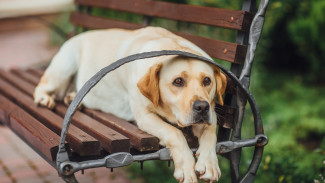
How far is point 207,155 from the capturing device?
8.14 ft

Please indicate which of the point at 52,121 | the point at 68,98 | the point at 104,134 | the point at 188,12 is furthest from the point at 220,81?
the point at 68,98

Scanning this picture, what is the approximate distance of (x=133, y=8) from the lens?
4016 millimetres

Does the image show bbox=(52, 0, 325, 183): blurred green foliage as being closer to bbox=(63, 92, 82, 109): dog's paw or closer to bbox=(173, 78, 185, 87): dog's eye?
bbox=(63, 92, 82, 109): dog's paw

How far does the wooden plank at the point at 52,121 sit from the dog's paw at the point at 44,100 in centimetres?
5

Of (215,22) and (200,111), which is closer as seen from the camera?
(200,111)

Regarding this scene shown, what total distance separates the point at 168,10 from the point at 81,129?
131cm

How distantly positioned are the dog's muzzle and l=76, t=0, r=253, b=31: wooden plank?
27.1 inches

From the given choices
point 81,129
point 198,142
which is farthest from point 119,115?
point 198,142

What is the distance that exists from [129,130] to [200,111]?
493 mm

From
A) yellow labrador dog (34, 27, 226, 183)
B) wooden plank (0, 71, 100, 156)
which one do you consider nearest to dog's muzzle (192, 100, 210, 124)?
yellow labrador dog (34, 27, 226, 183)

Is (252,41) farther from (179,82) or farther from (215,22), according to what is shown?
(179,82)

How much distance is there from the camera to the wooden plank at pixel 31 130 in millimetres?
2426

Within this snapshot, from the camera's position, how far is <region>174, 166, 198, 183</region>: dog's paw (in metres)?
2.35

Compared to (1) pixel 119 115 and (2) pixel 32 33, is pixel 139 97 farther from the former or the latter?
(2) pixel 32 33
